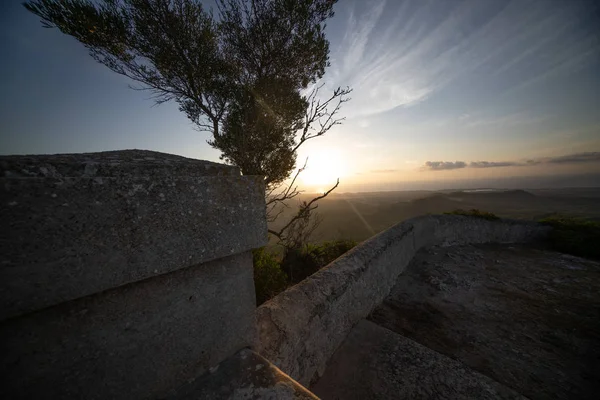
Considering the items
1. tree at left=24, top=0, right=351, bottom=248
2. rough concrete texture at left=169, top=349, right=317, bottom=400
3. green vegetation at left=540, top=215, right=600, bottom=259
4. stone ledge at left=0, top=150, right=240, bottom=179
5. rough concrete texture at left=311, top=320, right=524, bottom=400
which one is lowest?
green vegetation at left=540, top=215, right=600, bottom=259

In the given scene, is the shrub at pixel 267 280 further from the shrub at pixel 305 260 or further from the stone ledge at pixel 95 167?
the stone ledge at pixel 95 167

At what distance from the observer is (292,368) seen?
1.80 metres

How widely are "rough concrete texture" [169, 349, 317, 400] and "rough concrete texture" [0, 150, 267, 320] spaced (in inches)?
25.0

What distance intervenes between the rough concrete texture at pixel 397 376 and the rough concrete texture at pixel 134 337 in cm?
140

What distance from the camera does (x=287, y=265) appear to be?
279 inches

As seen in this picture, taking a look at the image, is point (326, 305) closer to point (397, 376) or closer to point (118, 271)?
point (397, 376)

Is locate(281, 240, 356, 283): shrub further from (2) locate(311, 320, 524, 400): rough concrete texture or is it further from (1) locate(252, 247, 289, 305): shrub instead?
(2) locate(311, 320, 524, 400): rough concrete texture

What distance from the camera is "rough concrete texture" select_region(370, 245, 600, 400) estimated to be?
234 centimetres

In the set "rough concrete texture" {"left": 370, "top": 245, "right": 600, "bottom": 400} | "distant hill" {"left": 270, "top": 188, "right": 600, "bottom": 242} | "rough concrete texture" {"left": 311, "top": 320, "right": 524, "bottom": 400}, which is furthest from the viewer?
"distant hill" {"left": 270, "top": 188, "right": 600, "bottom": 242}

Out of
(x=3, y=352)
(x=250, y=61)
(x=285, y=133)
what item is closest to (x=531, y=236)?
(x=285, y=133)

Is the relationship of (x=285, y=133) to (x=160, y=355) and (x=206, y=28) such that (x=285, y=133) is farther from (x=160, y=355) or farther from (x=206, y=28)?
(x=160, y=355)

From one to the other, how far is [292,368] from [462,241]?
697cm

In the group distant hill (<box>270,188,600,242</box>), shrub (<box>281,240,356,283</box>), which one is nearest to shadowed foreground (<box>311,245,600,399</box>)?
shrub (<box>281,240,356,283</box>)

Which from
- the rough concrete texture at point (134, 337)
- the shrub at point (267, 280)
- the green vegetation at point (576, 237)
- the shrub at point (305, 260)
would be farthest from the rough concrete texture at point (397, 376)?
the green vegetation at point (576, 237)
